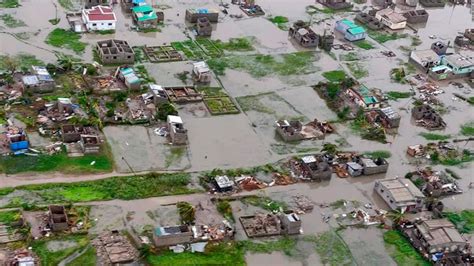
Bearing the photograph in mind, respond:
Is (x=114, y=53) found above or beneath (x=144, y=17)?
beneath

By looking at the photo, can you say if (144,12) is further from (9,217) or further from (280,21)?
(9,217)

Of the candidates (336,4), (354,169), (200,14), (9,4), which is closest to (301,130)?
(354,169)

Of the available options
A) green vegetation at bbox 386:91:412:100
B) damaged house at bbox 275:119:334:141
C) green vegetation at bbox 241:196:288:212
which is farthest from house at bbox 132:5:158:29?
green vegetation at bbox 241:196:288:212

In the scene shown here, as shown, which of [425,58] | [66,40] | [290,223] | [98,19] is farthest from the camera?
[425,58]

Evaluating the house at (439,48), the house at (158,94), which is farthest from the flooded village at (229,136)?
the house at (439,48)

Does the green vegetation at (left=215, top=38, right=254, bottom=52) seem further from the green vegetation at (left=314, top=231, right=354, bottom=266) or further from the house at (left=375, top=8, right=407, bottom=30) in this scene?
the green vegetation at (left=314, top=231, right=354, bottom=266)
